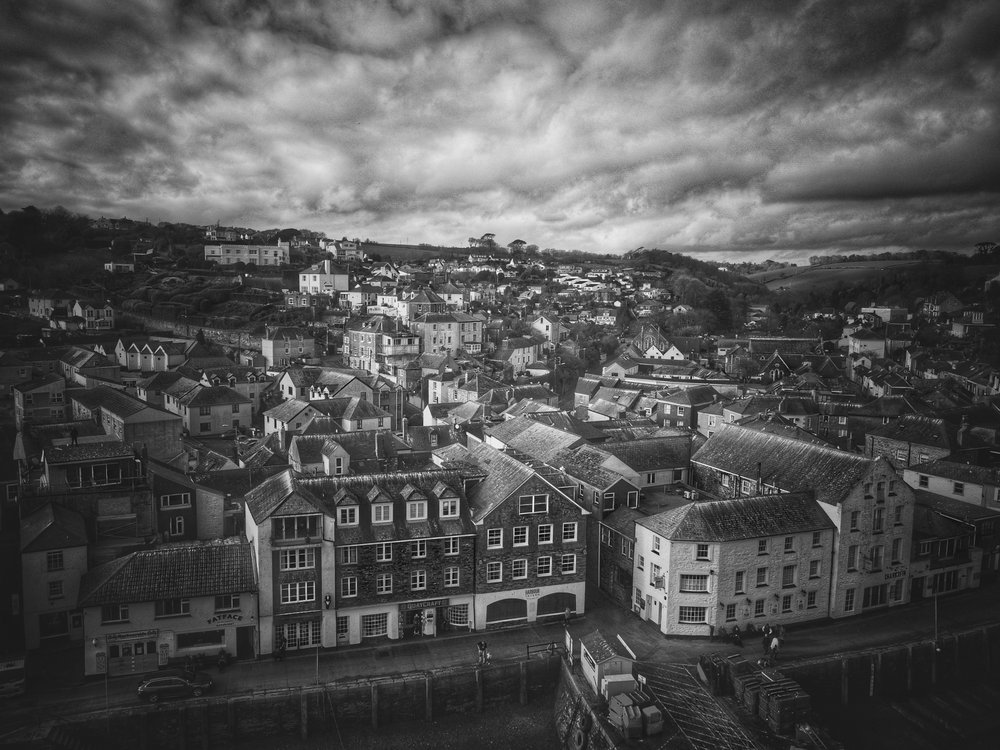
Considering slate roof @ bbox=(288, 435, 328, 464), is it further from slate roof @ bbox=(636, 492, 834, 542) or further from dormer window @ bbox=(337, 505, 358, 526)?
slate roof @ bbox=(636, 492, 834, 542)

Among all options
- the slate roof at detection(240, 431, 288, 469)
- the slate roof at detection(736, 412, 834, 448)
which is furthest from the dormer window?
the slate roof at detection(736, 412, 834, 448)

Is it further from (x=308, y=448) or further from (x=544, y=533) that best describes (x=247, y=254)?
(x=544, y=533)

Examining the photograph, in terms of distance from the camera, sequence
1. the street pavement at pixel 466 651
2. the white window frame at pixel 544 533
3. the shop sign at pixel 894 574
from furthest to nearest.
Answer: the shop sign at pixel 894 574, the white window frame at pixel 544 533, the street pavement at pixel 466 651

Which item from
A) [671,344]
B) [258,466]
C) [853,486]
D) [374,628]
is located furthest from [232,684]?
[671,344]

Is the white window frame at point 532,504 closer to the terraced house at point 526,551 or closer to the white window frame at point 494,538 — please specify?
the terraced house at point 526,551

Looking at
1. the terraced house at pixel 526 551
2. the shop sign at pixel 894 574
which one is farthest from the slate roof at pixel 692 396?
the terraced house at pixel 526 551

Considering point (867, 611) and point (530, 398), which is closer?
point (867, 611)

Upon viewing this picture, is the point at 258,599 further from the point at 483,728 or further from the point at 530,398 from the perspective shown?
the point at 530,398
